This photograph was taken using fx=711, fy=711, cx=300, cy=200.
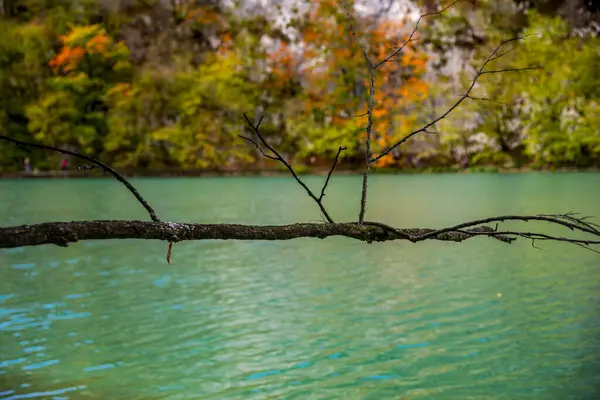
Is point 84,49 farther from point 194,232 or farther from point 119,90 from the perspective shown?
point 194,232

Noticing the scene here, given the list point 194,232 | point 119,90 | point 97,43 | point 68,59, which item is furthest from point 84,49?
point 194,232

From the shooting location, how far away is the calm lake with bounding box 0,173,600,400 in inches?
166

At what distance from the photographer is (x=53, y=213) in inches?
527

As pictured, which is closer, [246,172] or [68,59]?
[246,172]

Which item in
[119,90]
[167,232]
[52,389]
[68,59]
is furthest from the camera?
[119,90]

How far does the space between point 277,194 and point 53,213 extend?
22.4ft

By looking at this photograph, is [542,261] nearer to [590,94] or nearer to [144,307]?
[144,307]

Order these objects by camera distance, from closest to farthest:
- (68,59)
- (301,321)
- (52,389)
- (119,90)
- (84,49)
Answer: (52,389) < (301,321) < (84,49) < (68,59) < (119,90)

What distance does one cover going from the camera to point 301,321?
562 cm

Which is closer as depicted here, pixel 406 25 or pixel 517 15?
pixel 406 25

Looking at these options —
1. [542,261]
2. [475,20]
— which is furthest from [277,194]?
[475,20]

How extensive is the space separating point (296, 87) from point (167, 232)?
33341 millimetres

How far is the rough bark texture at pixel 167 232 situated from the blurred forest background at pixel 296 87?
90.2ft

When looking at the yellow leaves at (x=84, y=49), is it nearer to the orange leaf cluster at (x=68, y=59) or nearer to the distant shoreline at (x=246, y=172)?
the orange leaf cluster at (x=68, y=59)
